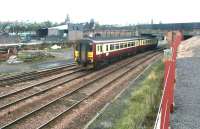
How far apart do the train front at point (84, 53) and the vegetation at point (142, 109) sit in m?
7.49

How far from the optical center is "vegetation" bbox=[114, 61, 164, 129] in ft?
42.0

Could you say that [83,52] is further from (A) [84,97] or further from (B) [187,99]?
(B) [187,99]

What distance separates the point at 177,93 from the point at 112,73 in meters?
9.23

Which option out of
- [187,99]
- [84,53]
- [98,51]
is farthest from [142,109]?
[98,51]

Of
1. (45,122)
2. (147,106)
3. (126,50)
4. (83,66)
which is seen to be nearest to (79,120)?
(45,122)

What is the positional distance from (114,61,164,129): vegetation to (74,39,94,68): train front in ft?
24.6

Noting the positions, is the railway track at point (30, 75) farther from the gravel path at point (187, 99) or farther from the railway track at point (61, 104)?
the gravel path at point (187, 99)

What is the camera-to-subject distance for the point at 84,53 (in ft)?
87.9

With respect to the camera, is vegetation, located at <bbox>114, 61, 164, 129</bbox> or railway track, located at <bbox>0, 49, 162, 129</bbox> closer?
vegetation, located at <bbox>114, 61, 164, 129</bbox>

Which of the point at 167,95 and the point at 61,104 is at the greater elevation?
the point at 167,95

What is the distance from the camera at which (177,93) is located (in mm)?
17484

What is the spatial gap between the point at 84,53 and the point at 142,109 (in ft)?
42.2

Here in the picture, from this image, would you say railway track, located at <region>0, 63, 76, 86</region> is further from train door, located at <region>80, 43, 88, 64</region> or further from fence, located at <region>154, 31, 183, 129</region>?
fence, located at <region>154, 31, 183, 129</region>

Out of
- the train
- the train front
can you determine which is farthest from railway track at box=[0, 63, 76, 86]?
the train
